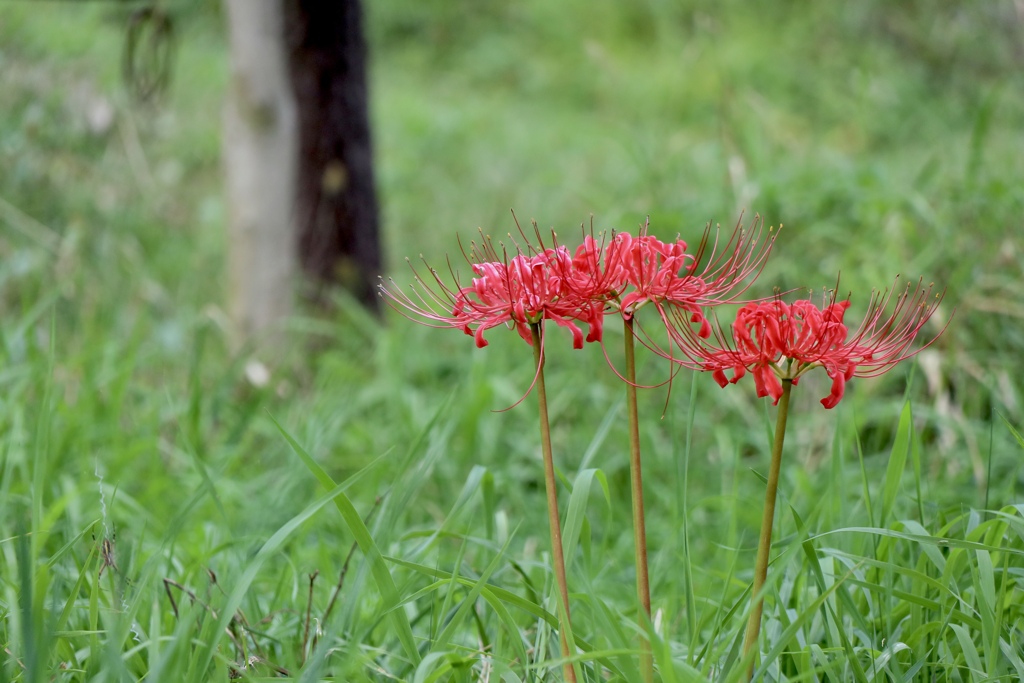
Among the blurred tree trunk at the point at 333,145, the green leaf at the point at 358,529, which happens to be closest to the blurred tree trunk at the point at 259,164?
the blurred tree trunk at the point at 333,145

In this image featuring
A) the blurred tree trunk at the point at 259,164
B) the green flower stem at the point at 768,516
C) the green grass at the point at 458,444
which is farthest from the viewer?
the blurred tree trunk at the point at 259,164

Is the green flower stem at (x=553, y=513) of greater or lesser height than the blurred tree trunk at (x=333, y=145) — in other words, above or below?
below

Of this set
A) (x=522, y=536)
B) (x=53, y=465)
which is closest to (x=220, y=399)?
(x=53, y=465)

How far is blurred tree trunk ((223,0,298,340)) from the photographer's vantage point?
3.36 metres

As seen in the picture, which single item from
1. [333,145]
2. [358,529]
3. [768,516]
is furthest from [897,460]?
[333,145]

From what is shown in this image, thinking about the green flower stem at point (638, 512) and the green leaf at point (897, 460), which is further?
the green leaf at point (897, 460)

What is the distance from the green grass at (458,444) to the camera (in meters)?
1.18

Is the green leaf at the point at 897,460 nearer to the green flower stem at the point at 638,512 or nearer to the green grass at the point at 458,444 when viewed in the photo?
the green grass at the point at 458,444

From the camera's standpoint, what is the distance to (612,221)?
130 inches

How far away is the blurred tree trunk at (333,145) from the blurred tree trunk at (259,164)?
48 millimetres

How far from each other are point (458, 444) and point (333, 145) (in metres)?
1.40

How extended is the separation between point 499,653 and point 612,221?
2.34 m

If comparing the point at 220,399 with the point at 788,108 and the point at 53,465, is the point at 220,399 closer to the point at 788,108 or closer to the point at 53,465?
the point at 53,465

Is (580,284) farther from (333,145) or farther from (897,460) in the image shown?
(333,145)
